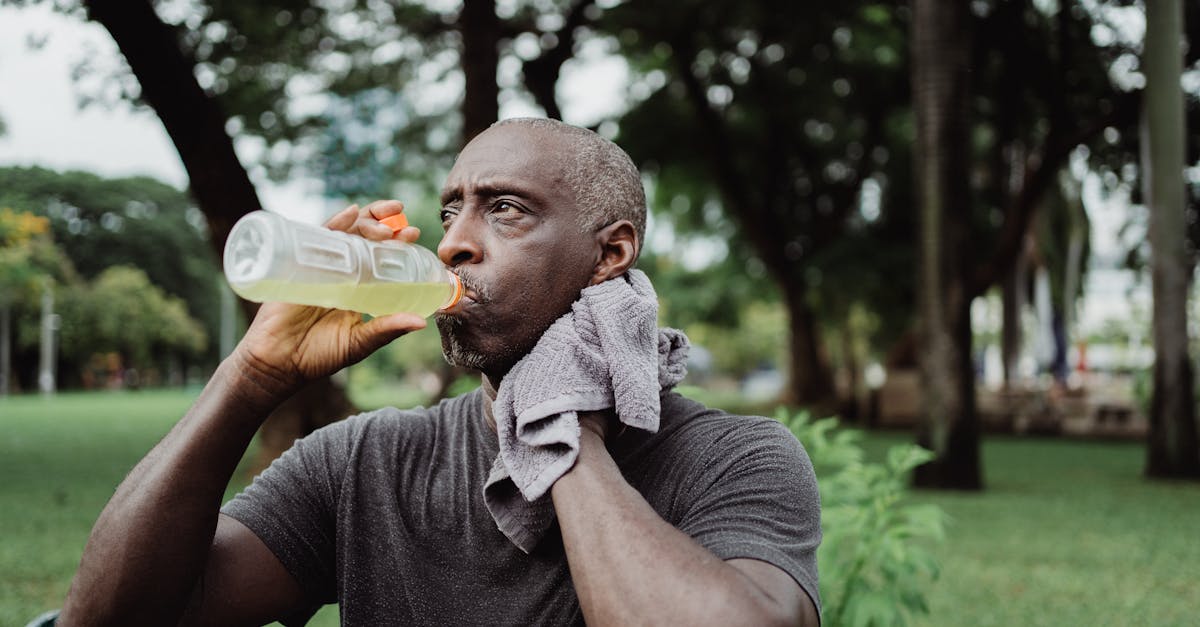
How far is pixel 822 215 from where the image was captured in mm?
22047

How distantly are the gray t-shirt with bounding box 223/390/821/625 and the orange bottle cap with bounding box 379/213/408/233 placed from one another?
48 cm

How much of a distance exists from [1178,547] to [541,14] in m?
10.5

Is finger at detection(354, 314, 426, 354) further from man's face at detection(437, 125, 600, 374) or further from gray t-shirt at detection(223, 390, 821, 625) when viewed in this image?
gray t-shirt at detection(223, 390, 821, 625)

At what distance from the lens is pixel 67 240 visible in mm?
12836

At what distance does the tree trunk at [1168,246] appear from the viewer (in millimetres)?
10875

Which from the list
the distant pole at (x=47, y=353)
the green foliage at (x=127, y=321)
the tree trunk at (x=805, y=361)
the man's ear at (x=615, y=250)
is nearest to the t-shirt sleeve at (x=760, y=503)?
the man's ear at (x=615, y=250)

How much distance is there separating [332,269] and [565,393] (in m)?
0.42

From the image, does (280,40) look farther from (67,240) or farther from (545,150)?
(545,150)

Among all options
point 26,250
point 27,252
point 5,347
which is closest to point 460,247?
point 26,250

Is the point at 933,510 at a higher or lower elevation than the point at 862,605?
higher

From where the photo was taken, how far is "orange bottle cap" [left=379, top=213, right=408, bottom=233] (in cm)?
175

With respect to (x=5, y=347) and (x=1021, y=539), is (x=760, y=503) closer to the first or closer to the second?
(x=1021, y=539)

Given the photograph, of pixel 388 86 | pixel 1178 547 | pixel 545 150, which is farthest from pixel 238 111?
pixel 545 150

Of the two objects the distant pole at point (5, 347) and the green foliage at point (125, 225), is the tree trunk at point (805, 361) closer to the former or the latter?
the green foliage at point (125, 225)
